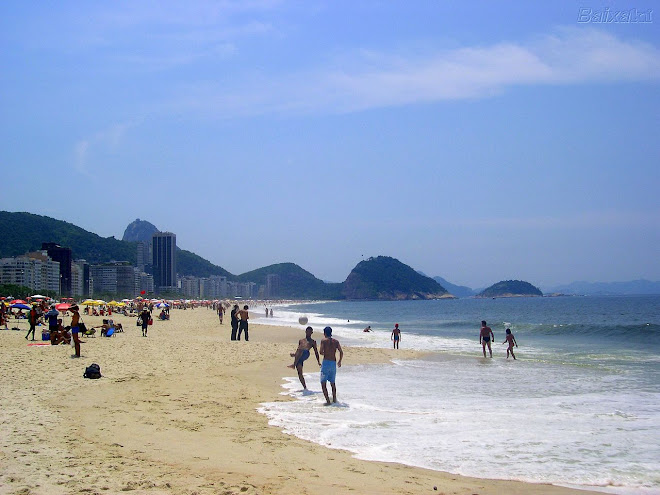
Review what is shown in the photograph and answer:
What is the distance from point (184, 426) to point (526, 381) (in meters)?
9.11

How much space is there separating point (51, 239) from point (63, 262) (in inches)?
1056

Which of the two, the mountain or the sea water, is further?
the mountain

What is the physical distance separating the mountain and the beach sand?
442 feet

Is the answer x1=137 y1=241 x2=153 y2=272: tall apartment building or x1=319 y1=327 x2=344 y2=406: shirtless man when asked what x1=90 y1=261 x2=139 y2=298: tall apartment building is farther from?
x1=319 y1=327 x2=344 y2=406: shirtless man

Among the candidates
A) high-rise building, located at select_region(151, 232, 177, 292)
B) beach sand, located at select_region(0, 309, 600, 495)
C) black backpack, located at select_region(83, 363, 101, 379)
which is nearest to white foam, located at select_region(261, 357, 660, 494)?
beach sand, located at select_region(0, 309, 600, 495)

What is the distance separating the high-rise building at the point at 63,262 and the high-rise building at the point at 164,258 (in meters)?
64.8

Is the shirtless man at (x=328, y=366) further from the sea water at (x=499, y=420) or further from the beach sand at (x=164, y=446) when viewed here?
the beach sand at (x=164, y=446)

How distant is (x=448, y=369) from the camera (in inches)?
651

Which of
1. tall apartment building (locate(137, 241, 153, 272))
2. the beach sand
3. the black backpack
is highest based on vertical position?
tall apartment building (locate(137, 241, 153, 272))

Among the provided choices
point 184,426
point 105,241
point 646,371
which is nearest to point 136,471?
point 184,426

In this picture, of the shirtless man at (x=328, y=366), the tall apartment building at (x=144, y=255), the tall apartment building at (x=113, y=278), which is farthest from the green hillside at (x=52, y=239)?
the shirtless man at (x=328, y=366)

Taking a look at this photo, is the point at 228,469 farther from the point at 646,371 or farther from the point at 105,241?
the point at 105,241

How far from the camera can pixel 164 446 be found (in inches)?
261

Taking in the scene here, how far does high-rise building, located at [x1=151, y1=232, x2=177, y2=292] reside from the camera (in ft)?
619
